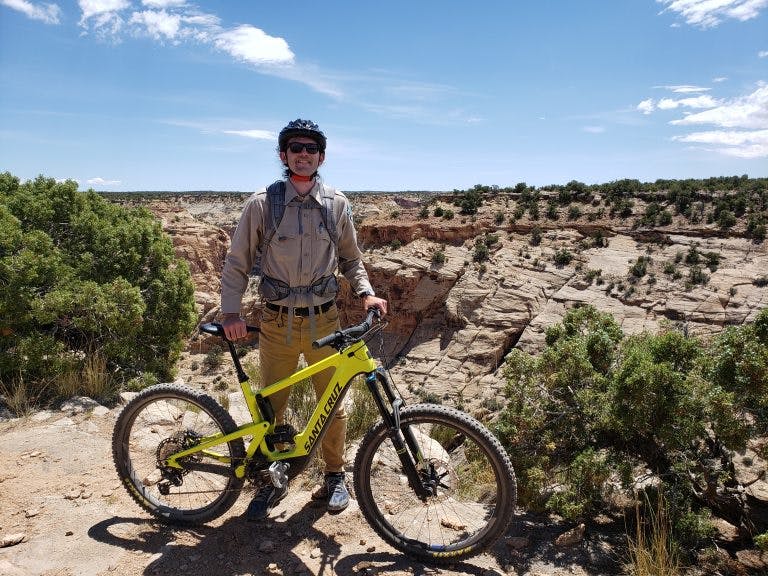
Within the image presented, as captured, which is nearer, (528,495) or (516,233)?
(528,495)

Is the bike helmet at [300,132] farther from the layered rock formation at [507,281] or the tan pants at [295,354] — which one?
the layered rock formation at [507,281]

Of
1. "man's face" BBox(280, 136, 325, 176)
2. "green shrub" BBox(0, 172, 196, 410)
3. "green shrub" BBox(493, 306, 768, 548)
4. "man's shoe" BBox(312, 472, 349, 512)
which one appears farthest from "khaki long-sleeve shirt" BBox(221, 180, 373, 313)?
"green shrub" BBox(0, 172, 196, 410)

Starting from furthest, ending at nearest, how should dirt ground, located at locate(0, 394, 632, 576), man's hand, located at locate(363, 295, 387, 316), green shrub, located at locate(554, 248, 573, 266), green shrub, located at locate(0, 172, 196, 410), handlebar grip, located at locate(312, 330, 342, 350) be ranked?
green shrub, located at locate(554, 248, 573, 266), green shrub, located at locate(0, 172, 196, 410), man's hand, located at locate(363, 295, 387, 316), dirt ground, located at locate(0, 394, 632, 576), handlebar grip, located at locate(312, 330, 342, 350)

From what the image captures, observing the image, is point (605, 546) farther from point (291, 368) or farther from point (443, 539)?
point (291, 368)

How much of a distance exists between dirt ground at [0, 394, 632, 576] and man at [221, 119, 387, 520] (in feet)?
0.73

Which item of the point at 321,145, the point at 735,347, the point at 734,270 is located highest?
the point at 321,145

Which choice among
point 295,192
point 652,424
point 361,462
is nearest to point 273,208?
point 295,192

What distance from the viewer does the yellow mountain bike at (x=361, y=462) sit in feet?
9.42

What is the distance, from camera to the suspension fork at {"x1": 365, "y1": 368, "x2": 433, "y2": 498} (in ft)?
9.36

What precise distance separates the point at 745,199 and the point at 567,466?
29.7 metres

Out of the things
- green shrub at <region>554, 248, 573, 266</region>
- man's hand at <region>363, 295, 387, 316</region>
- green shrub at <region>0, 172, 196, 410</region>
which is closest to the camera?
man's hand at <region>363, 295, 387, 316</region>

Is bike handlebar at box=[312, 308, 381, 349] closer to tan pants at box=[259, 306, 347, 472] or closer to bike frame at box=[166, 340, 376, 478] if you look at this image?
bike frame at box=[166, 340, 376, 478]

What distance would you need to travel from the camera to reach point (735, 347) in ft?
13.2

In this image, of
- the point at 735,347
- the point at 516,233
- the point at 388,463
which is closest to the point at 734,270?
the point at 516,233
